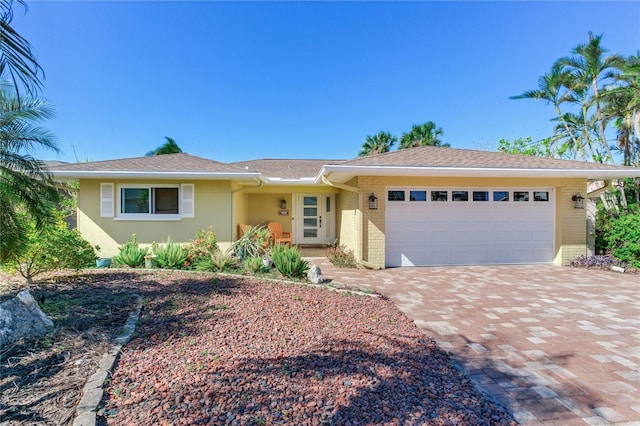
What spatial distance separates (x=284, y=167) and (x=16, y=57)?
12.5 meters

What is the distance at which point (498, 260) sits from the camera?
952 cm

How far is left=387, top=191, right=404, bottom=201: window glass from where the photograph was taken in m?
9.15

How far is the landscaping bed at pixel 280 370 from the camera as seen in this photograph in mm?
2226

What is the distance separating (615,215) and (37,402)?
49.9 feet

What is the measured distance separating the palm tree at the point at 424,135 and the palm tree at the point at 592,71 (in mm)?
11118

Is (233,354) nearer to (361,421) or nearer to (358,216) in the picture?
(361,421)

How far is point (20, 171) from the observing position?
4.44m

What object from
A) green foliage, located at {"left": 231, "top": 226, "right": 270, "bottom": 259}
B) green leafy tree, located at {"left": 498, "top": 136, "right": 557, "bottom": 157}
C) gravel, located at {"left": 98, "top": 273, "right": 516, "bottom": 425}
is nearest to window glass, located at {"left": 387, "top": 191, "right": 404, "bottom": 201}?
green foliage, located at {"left": 231, "top": 226, "right": 270, "bottom": 259}

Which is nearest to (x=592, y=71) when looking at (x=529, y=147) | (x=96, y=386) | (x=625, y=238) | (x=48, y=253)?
(x=529, y=147)

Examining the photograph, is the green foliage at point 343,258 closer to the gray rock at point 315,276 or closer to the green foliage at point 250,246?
the green foliage at point 250,246

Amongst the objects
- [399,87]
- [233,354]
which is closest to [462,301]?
[233,354]

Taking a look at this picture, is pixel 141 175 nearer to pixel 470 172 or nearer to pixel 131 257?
pixel 131 257

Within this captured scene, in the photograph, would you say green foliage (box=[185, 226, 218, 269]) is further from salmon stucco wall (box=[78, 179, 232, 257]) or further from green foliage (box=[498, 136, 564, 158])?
green foliage (box=[498, 136, 564, 158])

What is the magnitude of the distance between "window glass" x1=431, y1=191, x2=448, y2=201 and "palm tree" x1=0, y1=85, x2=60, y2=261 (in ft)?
30.3
